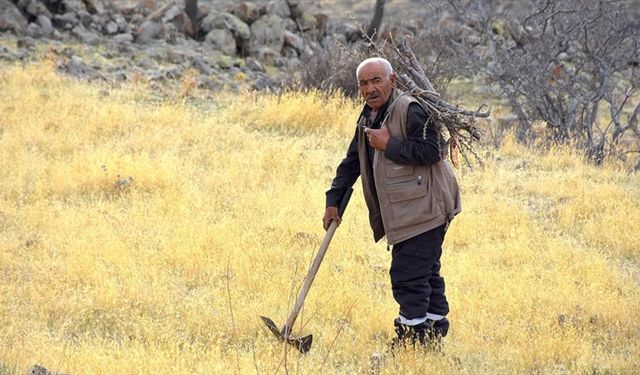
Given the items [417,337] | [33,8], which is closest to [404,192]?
[417,337]

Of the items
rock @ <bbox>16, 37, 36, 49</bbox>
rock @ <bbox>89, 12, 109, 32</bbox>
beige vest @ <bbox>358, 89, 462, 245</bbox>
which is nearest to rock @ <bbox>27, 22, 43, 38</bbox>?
rock @ <bbox>16, 37, 36, 49</bbox>

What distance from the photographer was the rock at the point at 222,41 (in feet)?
65.0

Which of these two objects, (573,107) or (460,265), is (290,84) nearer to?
(573,107)

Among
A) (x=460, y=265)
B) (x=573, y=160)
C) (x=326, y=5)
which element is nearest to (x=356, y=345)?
(x=460, y=265)

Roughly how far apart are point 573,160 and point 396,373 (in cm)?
682

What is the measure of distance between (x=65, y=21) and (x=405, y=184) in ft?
53.5

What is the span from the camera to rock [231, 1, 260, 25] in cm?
2166

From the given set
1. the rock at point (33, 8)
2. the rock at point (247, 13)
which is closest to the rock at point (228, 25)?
the rock at point (247, 13)

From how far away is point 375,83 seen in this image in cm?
426

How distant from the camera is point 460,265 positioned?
6266 mm

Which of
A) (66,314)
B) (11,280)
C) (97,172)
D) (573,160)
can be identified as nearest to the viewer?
(66,314)

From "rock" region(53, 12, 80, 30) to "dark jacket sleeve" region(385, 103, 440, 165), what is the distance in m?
16.0

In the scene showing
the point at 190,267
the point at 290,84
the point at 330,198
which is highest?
the point at 330,198

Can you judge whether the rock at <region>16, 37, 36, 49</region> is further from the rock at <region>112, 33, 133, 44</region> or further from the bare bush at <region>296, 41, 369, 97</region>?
the bare bush at <region>296, 41, 369, 97</region>
